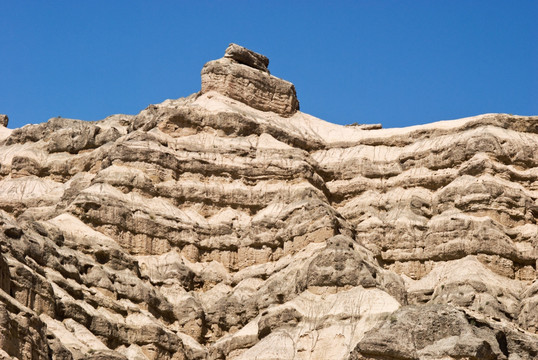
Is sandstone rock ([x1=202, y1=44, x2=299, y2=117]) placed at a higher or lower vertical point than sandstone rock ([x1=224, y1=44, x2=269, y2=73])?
lower

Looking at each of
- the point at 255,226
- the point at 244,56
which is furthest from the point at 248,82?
the point at 255,226

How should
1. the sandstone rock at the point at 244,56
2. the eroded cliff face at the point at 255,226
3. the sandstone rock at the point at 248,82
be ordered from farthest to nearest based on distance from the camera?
the sandstone rock at the point at 244,56 < the sandstone rock at the point at 248,82 < the eroded cliff face at the point at 255,226

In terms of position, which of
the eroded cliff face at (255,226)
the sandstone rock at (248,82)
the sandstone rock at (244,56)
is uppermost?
the sandstone rock at (244,56)

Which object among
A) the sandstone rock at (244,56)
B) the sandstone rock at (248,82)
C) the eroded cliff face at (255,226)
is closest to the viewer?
the eroded cliff face at (255,226)

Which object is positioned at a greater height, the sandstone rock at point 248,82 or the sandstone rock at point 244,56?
the sandstone rock at point 244,56

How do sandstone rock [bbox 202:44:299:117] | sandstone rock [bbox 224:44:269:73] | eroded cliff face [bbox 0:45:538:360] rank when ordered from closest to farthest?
1. eroded cliff face [bbox 0:45:538:360]
2. sandstone rock [bbox 202:44:299:117]
3. sandstone rock [bbox 224:44:269:73]

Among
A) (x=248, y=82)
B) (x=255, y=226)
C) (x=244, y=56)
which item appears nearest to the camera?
(x=255, y=226)

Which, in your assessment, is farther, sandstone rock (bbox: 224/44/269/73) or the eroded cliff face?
sandstone rock (bbox: 224/44/269/73)

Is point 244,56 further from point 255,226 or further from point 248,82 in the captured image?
point 255,226

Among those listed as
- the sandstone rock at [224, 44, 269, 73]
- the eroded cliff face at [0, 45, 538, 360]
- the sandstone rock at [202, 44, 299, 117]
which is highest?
the sandstone rock at [224, 44, 269, 73]

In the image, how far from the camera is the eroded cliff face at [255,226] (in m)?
89.2

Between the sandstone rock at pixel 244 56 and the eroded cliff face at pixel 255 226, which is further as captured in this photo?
the sandstone rock at pixel 244 56

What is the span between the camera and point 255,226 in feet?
349

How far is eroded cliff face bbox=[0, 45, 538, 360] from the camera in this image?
89188 millimetres
